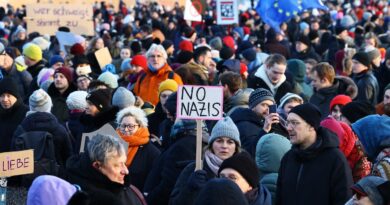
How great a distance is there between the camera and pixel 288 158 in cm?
777

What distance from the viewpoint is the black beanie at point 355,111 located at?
959 centimetres

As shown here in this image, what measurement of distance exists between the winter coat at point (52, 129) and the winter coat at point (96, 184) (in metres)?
3.17

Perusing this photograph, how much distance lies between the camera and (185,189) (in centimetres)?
741

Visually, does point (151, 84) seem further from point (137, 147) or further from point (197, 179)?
point (197, 179)

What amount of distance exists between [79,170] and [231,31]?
19.0 metres

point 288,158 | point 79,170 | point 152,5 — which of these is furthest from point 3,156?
point 152,5

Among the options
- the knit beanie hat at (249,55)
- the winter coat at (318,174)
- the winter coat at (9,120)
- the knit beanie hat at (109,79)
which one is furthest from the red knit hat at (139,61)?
the winter coat at (318,174)

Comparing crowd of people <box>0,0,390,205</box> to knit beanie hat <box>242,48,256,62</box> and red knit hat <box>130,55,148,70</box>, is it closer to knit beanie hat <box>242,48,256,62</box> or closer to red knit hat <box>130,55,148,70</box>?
red knit hat <box>130,55,148,70</box>

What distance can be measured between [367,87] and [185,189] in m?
6.28

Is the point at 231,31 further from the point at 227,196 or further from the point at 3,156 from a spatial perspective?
the point at 227,196

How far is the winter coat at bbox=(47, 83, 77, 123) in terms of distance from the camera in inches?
488

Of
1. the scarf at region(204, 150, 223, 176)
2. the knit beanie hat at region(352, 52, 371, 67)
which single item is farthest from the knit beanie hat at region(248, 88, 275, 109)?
the knit beanie hat at region(352, 52, 371, 67)

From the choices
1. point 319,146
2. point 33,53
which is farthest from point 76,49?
point 319,146

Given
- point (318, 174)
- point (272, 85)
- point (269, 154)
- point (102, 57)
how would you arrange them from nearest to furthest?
point (318, 174) < point (269, 154) < point (272, 85) < point (102, 57)
